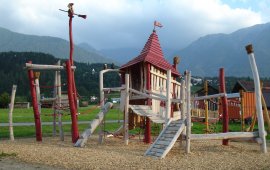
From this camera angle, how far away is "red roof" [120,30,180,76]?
1522cm

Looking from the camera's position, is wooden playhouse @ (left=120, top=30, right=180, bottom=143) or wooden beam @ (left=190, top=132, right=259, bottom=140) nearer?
wooden beam @ (left=190, top=132, right=259, bottom=140)

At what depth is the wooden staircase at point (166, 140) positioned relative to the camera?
1142 cm

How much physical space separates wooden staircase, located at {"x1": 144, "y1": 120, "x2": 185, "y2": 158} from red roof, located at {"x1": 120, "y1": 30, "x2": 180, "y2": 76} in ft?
10.1

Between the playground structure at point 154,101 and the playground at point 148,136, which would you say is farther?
the playground structure at point 154,101

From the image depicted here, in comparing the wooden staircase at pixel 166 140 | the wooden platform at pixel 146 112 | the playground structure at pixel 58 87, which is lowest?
the wooden staircase at pixel 166 140

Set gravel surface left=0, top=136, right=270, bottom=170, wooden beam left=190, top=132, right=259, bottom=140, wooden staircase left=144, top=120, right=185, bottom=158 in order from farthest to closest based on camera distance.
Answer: wooden beam left=190, top=132, right=259, bottom=140 → wooden staircase left=144, top=120, right=185, bottom=158 → gravel surface left=0, top=136, right=270, bottom=170

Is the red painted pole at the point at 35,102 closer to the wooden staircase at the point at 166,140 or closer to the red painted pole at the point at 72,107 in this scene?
the red painted pole at the point at 72,107

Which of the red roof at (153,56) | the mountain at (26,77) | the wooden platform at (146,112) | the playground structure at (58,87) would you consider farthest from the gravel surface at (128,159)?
the mountain at (26,77)

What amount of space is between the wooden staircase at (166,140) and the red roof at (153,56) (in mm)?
3078

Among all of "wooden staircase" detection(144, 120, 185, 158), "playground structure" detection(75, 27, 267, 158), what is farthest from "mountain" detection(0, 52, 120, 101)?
"wooden staircase" detection(144, 120, 185, 158)

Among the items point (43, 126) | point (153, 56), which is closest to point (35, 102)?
point (153, 56)

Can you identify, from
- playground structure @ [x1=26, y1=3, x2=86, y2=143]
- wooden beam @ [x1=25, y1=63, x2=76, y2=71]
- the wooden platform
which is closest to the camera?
the wooden platform

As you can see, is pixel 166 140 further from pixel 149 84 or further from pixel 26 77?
pixel 26 77

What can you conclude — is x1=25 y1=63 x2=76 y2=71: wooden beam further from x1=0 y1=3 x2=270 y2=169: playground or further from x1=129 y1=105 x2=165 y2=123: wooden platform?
x1=129 y1=105 x2=165 y2=123: wooden platform
